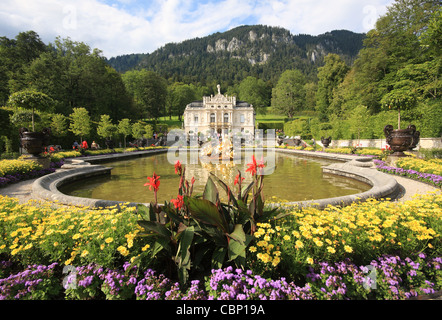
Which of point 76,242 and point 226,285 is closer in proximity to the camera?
point 226,285

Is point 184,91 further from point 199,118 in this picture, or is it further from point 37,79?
point 37,79

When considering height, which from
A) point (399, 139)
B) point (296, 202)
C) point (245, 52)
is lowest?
point (296, 202)

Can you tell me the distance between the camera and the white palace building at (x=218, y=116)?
54625 mm

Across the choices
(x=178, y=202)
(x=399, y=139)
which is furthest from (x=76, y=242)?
(x=399, y=139)

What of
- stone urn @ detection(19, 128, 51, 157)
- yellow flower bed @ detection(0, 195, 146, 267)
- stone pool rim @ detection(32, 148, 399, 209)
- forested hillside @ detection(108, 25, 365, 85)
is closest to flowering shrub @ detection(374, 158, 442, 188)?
stone pool rim @ detection(32, 148, 399, 209)

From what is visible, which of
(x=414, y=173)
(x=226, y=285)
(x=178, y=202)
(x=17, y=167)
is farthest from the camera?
(x=17, y=167)

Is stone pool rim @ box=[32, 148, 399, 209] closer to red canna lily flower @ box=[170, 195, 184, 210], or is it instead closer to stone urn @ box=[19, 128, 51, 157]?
stone urn @ box=[19, 128, 51, 157]

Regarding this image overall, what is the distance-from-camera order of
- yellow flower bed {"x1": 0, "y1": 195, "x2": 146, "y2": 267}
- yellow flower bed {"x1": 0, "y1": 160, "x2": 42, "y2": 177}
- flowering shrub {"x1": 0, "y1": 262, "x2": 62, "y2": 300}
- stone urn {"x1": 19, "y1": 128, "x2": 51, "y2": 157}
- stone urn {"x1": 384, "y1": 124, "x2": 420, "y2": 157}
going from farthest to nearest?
1. stone urn {"x1": 19, "y1": 128, "x2": 51, "y2": 157}
2. stone urn {"x1": 384, "y1": 124, "x2": 420, "y2": 157}
3. yellow flower bed {"x1": 0, "y1": 160, "x2": 42, "y2": 177}
4. yellow flower bed {"x1": 0, "y1": 195, "x2": 146, "y2": 267}
5. flowering shrub {"x1": 0, "y1": 262, "x2": 62, "y2": 300}

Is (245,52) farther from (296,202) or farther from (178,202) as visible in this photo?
(178,202)

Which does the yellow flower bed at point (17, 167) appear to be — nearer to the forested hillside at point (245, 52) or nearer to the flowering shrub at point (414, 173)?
the flowering shrub at point (414, 173)

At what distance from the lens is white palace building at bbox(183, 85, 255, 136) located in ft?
179

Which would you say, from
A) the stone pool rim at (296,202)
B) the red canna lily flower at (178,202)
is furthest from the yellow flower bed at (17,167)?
the red canna lily flower at (178,202)

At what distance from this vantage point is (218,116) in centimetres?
5497

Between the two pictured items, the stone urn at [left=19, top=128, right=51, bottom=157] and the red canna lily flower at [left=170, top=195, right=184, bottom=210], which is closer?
the red canna lily flower at [left=170, top=195, right=184, bottom=210]
